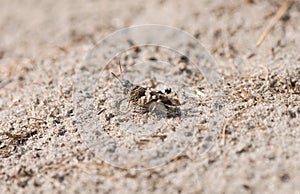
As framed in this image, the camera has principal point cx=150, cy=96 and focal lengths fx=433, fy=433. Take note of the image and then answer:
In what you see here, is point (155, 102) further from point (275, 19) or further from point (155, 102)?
point (275, 19)

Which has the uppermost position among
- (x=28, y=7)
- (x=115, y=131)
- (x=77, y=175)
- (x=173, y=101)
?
(x=28, y=7)

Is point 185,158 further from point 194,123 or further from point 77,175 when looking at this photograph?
point 77,175

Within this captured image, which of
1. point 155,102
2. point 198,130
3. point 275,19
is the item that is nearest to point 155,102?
point 155,102

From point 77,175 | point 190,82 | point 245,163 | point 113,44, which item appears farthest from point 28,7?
point 245,163

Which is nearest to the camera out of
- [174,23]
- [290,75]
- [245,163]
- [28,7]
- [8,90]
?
[245,163]

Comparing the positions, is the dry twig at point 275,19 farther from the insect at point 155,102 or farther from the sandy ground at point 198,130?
the insect at point 155,102

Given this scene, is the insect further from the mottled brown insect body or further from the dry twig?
the dry twig
